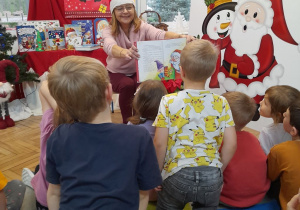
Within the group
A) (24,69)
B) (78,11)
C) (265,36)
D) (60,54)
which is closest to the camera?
(265,36)

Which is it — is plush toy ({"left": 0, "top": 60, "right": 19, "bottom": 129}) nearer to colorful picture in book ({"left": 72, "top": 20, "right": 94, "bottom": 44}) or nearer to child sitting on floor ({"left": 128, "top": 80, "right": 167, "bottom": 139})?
colorful picture in book ({"left": 72, "top": 20, "right": 94, "bottom": 44})

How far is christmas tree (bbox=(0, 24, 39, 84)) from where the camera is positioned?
2.81m

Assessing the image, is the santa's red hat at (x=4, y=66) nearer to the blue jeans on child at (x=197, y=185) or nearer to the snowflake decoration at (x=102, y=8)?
the snowflake decoration at (x=102, y=8)

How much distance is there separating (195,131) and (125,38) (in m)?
1.44

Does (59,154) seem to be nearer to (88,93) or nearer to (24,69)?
(88,93)

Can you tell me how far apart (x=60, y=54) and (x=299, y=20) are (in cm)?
238

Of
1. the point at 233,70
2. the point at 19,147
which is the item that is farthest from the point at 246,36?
the point at 19,147

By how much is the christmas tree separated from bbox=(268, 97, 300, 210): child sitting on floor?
2523 mm

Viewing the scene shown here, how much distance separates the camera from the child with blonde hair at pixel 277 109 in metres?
1.58

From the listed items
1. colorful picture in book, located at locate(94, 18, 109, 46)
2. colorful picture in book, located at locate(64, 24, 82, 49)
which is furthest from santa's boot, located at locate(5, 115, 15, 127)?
colorful picture in book, located at locate(94, 18, 109, 46)

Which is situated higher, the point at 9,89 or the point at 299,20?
the point at 299,20

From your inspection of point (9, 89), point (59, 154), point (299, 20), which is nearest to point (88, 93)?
point (59, 154)

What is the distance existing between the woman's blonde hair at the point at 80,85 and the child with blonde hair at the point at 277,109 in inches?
44.2

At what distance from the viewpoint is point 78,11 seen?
3.46m
